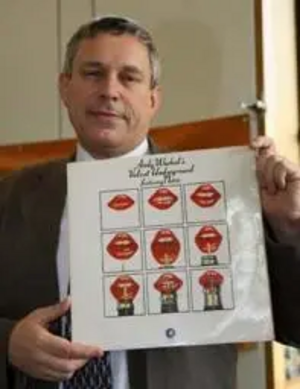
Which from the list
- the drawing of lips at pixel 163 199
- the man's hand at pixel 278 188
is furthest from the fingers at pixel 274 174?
the drawing of lips at pixel 163 199

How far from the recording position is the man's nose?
3.85 ft

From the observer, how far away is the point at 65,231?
1.19 meters

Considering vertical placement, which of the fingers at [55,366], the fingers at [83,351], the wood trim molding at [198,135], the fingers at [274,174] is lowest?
the fingers at [55,366]

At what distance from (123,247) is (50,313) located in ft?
0.45

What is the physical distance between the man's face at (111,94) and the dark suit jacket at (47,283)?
101mm

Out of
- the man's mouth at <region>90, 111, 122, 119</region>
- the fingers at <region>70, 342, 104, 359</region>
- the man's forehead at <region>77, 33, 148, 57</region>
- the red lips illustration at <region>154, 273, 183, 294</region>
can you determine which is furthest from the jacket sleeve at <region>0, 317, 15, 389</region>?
the man's forehead at <region>77, 33, 148, 57</region>

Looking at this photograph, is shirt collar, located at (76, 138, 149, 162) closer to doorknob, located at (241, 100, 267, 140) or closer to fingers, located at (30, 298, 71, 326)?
fingers, located at (30, 298, 71, 326)

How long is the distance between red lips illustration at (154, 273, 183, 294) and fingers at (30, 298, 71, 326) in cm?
13

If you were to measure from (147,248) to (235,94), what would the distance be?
0.97m

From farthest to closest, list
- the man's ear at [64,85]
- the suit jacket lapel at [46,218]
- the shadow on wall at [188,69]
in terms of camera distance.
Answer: the shadow on wall at [188,69] → the man's ear at [64,85] → the suit jacket lapel at [46,218]

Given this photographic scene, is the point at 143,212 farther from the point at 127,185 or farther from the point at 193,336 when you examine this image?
the point at 193,336

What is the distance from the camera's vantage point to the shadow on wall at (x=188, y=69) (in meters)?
2.02

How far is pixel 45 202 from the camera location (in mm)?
1220

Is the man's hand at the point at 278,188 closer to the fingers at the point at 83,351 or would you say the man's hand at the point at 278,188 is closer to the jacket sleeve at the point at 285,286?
the jacket sleeve at the point at 285,286
